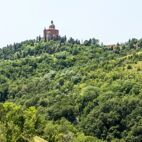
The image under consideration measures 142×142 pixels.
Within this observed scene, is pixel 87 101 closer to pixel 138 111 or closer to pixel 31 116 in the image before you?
pixel 138 111

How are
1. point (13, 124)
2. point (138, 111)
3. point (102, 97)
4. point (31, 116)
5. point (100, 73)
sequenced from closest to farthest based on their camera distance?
point (13, 124) < point (31, 116) < point (138, 111) < point (102, 97) < point (100, 73)

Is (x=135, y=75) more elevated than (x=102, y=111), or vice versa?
(x=135, y=75)

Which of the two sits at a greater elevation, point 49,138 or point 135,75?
point 135,75

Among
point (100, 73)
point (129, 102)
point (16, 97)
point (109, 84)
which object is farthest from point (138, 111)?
point (16, 97)

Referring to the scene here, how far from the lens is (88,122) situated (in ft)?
516

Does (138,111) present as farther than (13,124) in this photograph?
Yes

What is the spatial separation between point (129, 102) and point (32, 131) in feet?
280

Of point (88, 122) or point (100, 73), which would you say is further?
point (100, 73)

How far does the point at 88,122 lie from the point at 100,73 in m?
39.5

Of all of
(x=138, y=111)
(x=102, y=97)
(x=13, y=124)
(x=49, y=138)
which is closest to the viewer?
(x=13, y=124)

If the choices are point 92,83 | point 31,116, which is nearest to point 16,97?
point 92,83

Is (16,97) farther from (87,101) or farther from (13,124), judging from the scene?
(13,124)

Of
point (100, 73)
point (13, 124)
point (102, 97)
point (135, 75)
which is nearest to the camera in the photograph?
point (13, 124)

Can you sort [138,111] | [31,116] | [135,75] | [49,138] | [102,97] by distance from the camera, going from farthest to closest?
[135,75], [102,97], [138,111], [49,138], [31,116]
